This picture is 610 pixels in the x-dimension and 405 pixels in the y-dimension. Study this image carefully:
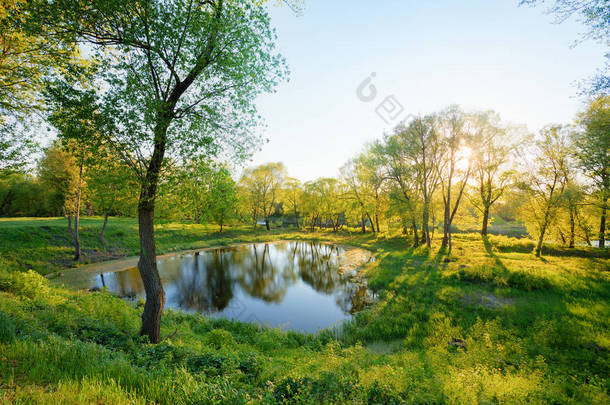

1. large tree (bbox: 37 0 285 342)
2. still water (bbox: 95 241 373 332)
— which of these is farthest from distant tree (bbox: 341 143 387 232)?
large tree (bbox: 37 0 285 342)

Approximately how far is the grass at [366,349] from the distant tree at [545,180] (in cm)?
419

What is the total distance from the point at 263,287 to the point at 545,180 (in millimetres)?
25703

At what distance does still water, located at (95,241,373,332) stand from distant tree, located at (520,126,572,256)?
46.9ft

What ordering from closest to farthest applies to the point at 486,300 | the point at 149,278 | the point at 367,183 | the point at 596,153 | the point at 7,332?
the point at 7,332 < the point at 149,278 < the point at 486,300 < the point at 596,153 < the point at 367,183

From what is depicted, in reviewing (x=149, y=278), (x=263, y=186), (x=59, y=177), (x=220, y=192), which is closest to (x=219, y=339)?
(x=149, y=278)

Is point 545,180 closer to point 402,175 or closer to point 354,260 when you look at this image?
point 402,175

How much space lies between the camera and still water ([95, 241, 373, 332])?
12.6 m

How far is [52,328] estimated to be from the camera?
6.34 metres

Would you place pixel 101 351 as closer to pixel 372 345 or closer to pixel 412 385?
pixel 412 385

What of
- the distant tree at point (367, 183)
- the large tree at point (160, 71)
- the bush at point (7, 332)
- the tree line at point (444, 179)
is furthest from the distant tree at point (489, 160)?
the bush at point (7, 332)

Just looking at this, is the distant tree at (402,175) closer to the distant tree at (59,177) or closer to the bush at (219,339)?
the bush at (219,339)

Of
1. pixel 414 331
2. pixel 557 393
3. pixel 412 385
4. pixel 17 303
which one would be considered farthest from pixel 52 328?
pixel 557 393

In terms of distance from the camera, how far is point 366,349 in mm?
7957

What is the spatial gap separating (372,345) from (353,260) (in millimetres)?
15811
